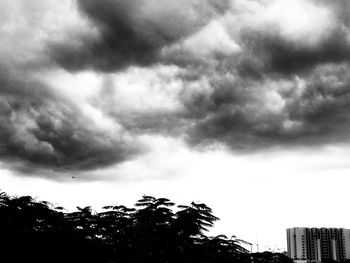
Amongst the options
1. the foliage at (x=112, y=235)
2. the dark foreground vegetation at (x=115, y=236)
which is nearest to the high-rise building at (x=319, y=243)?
the dark foreground vegetation at (x=115, y=236)

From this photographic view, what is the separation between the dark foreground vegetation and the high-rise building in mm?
117195

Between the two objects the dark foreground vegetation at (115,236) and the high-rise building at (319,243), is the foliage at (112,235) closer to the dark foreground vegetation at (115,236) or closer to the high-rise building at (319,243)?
the dark foreground vegetation at (115,236)

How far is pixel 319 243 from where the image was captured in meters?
130

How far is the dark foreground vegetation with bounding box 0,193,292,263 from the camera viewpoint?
34.4 feet

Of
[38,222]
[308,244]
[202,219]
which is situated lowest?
[38,222]

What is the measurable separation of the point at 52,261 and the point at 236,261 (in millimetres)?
9188

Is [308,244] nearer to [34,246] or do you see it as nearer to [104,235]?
[104,235]

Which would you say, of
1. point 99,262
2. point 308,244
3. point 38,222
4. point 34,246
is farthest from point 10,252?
point 308,244

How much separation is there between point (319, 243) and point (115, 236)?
128 meters

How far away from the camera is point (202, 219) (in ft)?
59.9

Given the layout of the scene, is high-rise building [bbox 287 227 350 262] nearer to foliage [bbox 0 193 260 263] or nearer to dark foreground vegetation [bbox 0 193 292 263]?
dark foreground vegetation [bbox 0 193 292 263]

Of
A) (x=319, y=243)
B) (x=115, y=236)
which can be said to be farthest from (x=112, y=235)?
(x=319, y=243)

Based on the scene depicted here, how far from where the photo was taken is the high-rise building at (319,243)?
12519cm

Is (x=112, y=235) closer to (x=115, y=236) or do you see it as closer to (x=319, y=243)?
(x=115, y=236)
